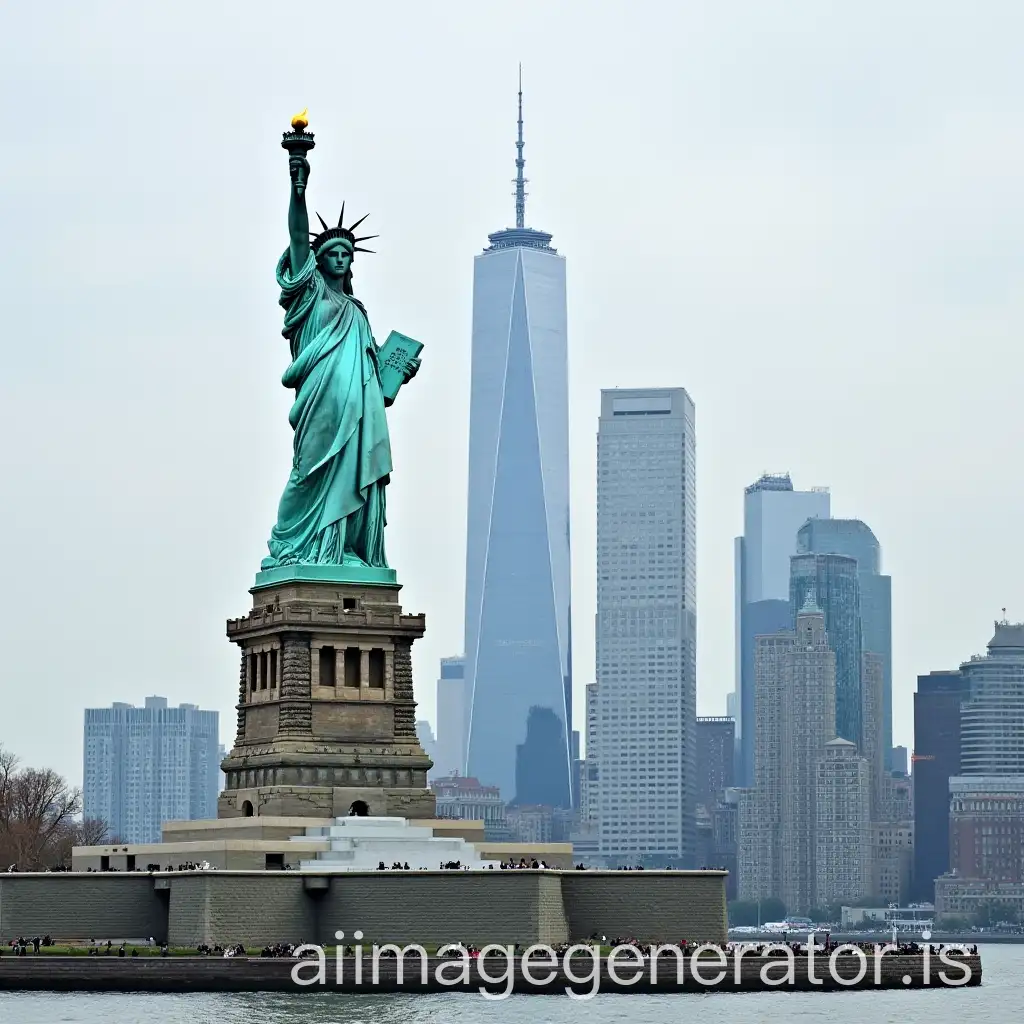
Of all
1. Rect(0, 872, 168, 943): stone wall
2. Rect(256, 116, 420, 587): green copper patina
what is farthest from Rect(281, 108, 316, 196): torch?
Rect(0, 872, 168, 943): stone wall

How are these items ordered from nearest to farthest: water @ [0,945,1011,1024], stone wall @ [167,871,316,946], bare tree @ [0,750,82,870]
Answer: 1. water @ [0,945,1011,1024]
2. stone wall @ [167,871,316,946]
3. bare tree @ [0,750,82,870]

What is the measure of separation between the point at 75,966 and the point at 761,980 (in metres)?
23.7

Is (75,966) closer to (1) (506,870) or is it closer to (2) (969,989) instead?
(1) (506,870)

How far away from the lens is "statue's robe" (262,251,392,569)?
116 m

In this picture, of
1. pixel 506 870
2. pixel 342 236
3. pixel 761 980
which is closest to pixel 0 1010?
pixel 506 870

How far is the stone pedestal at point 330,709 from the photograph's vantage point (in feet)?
371

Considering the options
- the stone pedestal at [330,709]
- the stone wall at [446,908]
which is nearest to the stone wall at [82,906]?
the stone pedestal at [330,709]

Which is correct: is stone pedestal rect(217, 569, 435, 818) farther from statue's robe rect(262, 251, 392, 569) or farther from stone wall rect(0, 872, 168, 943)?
stone wall rect(0, 872, 168, 943)

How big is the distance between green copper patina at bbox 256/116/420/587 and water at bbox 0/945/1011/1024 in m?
22.0

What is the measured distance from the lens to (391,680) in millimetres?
115938

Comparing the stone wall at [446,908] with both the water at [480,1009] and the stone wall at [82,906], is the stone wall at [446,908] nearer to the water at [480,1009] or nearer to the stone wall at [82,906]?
the water at [480,1009]

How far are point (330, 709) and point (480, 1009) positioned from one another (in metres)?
21.3

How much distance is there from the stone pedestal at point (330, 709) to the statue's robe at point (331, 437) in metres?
1.75

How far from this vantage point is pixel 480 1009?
3772 inches
